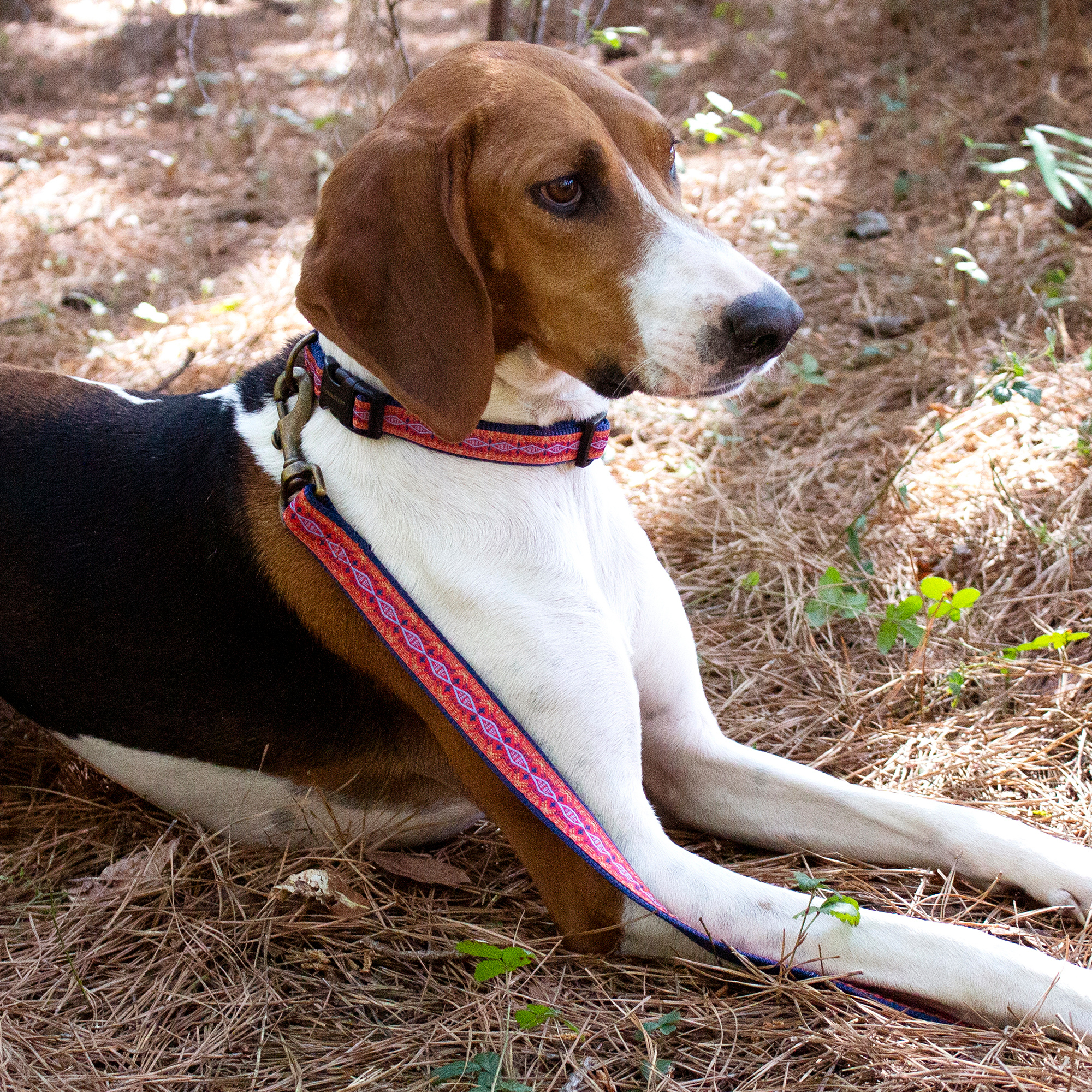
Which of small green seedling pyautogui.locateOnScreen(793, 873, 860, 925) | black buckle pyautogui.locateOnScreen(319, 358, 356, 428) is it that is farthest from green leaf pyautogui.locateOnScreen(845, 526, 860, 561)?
black buckle pyautogui.locateOnScreen(319, 358, 356, 428)

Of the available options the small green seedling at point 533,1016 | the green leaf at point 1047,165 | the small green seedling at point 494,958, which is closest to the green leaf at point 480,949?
the small green seedling at point 494,958

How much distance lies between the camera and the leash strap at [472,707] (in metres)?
2.15

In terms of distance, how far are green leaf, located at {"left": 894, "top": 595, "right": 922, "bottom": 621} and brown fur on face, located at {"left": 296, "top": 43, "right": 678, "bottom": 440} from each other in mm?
1178

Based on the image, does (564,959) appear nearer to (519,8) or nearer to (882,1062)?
(882,1062)

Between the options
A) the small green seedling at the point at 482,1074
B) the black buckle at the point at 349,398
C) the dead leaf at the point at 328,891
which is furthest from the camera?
the dead leaf at the point at 328,891

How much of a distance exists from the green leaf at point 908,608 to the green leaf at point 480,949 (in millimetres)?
1408

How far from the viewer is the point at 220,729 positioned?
252 cm

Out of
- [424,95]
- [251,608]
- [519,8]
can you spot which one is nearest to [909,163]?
[519,8]

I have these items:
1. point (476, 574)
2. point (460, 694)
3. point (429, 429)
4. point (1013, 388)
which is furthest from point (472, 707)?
point (1013, 388)

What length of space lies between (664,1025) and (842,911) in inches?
16.6

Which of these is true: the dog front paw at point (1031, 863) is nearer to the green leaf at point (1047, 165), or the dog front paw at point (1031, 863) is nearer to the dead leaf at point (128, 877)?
the green leaf at point (1047, 165)

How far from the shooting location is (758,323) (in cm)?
205

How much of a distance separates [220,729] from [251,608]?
1.02ft

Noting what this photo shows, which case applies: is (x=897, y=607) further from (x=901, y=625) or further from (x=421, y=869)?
(x=421, y=869)
